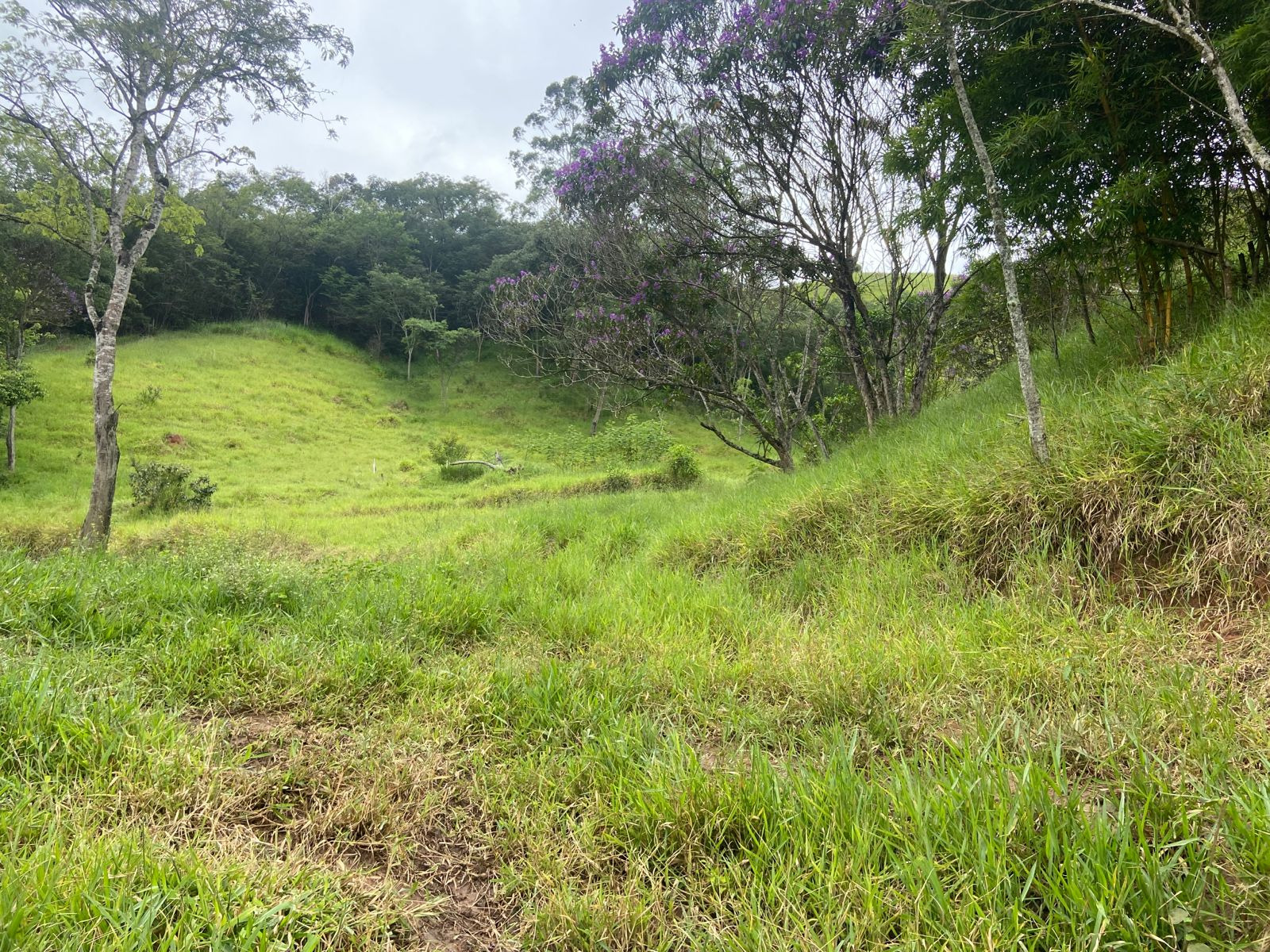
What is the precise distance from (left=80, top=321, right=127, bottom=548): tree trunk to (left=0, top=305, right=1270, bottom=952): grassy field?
14.5ft

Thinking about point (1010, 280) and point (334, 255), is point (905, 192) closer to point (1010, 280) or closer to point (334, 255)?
point (1010, 280)

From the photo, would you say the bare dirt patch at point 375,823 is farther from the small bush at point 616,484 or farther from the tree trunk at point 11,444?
the tree trunk at point 11,444

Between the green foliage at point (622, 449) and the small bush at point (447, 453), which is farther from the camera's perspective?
the small bush at point (447, 453)

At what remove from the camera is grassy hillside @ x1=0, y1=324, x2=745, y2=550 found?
1153cm

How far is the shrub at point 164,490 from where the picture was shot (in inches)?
483

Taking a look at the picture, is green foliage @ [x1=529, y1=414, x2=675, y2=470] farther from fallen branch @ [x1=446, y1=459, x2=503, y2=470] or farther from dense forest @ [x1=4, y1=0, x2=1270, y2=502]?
dense forest @ [x1=4, y1=0, x2=1270, y2=502]

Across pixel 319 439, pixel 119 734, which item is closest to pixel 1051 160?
pixel 119 734

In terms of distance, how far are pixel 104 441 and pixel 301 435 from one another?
1572cm

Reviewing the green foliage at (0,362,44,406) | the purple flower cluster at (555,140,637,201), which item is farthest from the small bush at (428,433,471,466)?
the purple flower cluster at (555,140,637,201)

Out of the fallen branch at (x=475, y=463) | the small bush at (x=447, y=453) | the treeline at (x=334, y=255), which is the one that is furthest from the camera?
the treeline at (x=334, y=255)

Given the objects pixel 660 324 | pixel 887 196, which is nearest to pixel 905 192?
pixel 887 196

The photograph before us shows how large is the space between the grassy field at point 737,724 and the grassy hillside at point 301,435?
4.90 m

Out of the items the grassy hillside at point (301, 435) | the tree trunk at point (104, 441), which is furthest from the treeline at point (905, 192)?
the tree trunk at point (104, 441)

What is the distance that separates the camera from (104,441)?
284 inches
